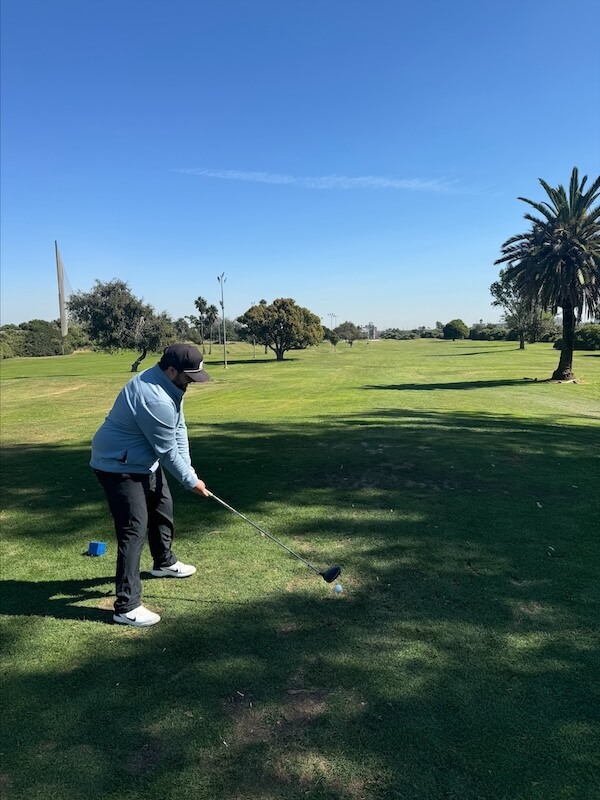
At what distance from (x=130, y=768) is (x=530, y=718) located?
2.18 metres

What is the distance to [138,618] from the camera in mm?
4086

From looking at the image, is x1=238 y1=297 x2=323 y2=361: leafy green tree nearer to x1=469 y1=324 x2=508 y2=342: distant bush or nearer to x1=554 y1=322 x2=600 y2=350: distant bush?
x1=554 y1=322 x2=600 y2=350: distant bush

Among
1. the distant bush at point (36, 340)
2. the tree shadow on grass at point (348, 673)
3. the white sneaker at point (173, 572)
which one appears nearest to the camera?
the tree shadow on grass at point (348, 673)

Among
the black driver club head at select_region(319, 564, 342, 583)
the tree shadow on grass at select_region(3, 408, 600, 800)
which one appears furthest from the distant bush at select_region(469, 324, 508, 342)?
the black driver club head at select_region(319, 564, 342, 583)

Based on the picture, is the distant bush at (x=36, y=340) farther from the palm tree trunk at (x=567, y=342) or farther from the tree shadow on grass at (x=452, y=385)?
the palm tree trunk at (x=567, y=342)

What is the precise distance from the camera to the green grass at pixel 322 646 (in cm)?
269

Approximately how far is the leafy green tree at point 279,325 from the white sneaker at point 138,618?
60.6 m

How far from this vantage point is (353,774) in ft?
8.68

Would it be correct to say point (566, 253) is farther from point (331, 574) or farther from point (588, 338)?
point (588, 338)

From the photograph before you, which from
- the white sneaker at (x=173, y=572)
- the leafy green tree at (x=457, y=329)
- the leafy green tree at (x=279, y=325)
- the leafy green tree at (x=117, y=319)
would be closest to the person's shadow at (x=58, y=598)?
the white sneaker at (x=173, y=572)

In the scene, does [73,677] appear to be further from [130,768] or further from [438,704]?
[438,704]

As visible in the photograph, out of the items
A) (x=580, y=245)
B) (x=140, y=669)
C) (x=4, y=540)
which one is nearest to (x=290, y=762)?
(x=140, y=669)

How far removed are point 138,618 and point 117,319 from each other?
41.0 metres

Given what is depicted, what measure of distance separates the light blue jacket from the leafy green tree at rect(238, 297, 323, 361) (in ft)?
198
